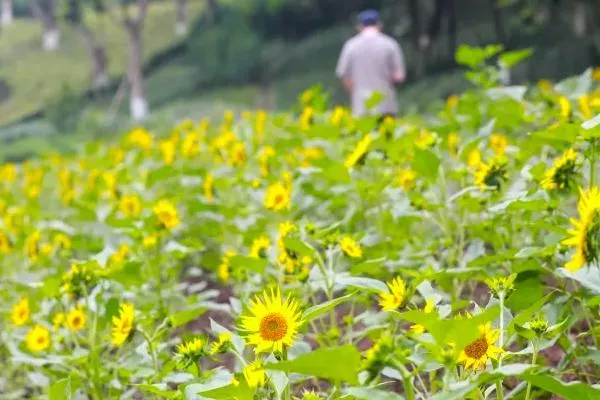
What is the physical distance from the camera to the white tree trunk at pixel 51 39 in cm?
2413

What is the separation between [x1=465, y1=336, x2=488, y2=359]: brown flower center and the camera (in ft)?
4.21

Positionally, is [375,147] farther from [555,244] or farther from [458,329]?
[458,329]

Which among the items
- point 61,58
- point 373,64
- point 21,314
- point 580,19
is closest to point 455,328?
point 21,314

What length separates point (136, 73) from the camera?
766 inches

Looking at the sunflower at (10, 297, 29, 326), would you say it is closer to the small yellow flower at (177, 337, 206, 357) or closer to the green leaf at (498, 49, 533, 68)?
the small yellow flower at (177, 337, 206, 357)

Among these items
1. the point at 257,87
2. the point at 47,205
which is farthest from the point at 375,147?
the point at 257,87

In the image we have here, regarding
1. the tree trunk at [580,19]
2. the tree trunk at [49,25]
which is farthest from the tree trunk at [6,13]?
the tree trunk at [580,19]

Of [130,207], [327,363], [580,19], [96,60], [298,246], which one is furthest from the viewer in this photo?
[96,60]

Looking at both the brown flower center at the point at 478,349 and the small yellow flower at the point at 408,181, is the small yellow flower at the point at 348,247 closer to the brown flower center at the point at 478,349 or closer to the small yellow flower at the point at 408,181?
the brown flower center at the point at 478,349

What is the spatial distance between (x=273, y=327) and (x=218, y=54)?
61.3 ft

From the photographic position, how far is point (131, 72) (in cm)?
1969

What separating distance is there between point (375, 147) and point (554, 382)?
1714 millimetres

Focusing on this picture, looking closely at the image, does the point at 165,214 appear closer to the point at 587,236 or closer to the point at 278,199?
the point at 278,199

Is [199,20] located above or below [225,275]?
below
